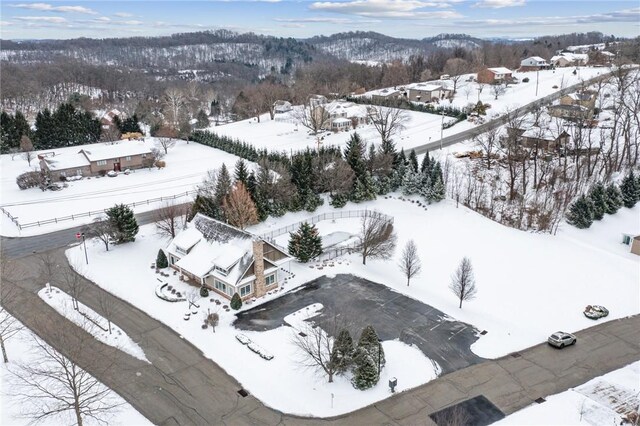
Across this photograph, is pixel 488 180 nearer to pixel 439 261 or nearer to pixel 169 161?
pixel 439 261

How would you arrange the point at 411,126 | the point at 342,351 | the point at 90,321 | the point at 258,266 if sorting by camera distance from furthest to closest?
the point at 411,126
the point at 258,266
the point at 90,321
the point at 342,351

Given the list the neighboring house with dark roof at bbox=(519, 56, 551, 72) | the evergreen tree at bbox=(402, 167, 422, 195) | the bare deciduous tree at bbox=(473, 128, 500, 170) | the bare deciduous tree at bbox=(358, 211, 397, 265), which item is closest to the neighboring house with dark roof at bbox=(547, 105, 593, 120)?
the bare deciduous tree at bbox=(473, 128, 500, 170)

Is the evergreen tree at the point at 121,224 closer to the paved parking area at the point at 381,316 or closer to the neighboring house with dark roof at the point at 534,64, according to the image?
the paved parking area at the point at 381,316

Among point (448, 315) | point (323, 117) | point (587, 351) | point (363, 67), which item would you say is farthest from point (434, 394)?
point (363, 67)

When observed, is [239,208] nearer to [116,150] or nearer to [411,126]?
[116,150]

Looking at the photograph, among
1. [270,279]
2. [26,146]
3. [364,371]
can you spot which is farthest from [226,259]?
[26,146]

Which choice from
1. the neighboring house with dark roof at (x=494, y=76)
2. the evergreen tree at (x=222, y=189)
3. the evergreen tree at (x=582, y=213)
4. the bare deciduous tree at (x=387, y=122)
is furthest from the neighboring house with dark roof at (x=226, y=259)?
the neighboring house with dark roof at (x=494, y=76)
